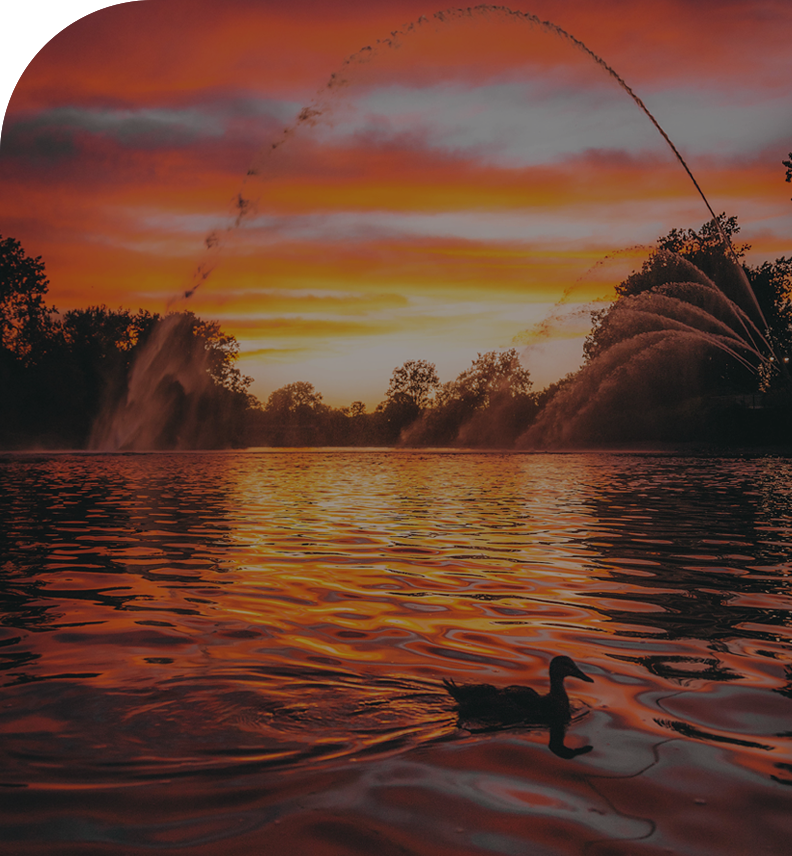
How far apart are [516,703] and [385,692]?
105cm

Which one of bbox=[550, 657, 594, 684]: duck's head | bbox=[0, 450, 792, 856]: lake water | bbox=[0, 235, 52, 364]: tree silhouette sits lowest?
bbox=[0, 450, 792, 856]: lake water

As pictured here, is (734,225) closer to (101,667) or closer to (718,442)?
(718,442)

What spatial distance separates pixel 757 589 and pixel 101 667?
756cm

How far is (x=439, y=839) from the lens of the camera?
12.5 feet

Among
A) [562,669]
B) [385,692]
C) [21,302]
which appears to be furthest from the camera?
[21,302]

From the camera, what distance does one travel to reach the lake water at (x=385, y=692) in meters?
3.96

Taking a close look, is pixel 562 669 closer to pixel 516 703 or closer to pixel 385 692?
pixel 516 703

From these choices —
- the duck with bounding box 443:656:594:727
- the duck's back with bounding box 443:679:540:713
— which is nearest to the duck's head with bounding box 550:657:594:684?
the duck with bounding box 443:656:594:727

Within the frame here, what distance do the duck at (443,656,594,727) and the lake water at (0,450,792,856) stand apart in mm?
147

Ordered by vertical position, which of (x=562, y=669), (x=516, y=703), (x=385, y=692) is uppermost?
(x=562, y=669)

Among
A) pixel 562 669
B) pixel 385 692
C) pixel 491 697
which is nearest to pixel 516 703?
pixel 491 697

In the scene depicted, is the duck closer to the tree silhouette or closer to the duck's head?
the duck's head

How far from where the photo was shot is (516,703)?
214 inches

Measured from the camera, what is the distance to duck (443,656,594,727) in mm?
5387
